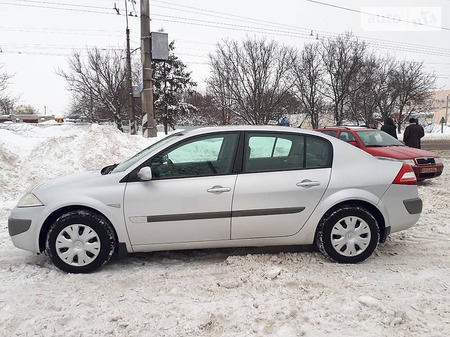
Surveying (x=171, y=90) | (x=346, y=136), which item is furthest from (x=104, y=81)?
(x=346, y=136)

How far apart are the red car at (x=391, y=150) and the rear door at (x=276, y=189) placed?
4.91m

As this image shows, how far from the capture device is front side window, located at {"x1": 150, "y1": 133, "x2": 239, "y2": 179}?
3703 millimetres

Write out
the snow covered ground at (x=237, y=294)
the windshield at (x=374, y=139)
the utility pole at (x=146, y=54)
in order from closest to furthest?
the snow covered ground at (x=237, y=294) → the windshield at (x=374, y=139) → the utility pole at (x=146, y=54)

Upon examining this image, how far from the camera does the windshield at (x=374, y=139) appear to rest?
28.9 feet

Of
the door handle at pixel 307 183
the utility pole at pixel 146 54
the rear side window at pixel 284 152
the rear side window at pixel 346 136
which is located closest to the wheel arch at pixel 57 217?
the rear side window at pixel 284 152

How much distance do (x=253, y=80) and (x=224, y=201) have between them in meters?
21.7

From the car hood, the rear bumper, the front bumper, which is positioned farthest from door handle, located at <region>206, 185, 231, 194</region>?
the car hood

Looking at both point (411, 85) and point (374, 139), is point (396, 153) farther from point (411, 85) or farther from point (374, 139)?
point (411, 85)

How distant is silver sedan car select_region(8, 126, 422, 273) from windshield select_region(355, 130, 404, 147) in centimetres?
517

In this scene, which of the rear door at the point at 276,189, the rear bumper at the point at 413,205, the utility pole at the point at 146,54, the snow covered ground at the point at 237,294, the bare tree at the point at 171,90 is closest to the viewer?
the snow covered ground at the point at 237,294

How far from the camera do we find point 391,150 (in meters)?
8.30

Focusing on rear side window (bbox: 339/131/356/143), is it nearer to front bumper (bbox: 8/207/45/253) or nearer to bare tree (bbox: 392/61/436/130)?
front bumper (bbox: 8/207/45/253)

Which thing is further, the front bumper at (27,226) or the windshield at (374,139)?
the windshield at (374,139)

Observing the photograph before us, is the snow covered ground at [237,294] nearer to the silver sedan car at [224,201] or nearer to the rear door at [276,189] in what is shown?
the silver sedan car at [224,201]
